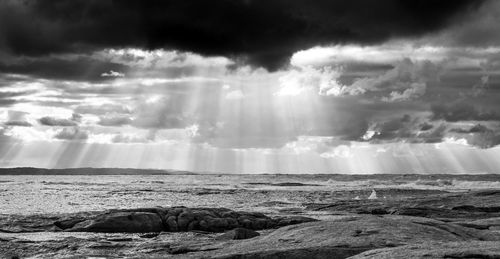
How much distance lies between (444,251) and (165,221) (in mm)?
22411

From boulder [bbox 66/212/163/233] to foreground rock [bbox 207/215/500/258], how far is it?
1457 centimetres

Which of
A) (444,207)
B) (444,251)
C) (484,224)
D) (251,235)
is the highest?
(444,207)

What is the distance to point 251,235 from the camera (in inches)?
914

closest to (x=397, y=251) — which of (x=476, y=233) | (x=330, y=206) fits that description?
(x=476, y=233)

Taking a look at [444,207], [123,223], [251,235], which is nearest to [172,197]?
[444,207]

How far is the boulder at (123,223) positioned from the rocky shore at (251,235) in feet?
0.18

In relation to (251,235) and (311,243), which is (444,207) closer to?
(251,235)

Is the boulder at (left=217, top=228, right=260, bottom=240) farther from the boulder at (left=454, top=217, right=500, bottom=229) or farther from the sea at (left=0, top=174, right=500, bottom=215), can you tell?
the sea at (left=0, top=174, right=500, bottom=215)

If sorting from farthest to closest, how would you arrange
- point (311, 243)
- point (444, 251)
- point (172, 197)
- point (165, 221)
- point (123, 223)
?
point (172, 197) → point (165, 221) → point (123, 223) → point (311, 243) → point (444, 251)

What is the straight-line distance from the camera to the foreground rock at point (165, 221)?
30.8m

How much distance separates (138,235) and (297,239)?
14.4 m

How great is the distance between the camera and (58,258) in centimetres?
2102

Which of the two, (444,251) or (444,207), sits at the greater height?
(444,207)

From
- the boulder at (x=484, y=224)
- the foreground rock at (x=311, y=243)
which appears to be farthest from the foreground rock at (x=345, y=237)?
the boulder at (x=484, y=224)
